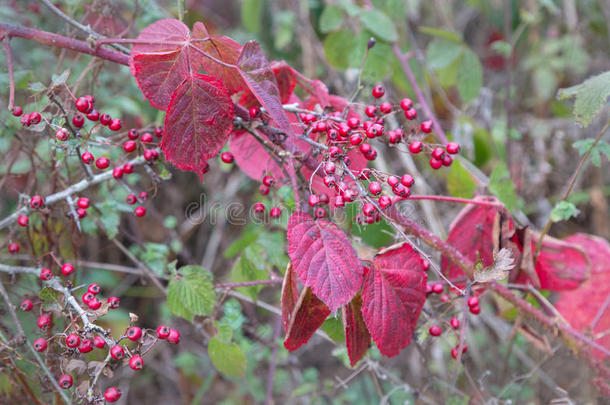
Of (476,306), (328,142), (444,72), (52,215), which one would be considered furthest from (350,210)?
(444,72)

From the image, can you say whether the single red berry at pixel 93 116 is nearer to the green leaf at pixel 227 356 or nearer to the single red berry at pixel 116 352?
the single red berry at pixel 116 352

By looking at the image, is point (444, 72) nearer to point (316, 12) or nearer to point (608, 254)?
point (316, 12)

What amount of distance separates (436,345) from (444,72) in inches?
44.5

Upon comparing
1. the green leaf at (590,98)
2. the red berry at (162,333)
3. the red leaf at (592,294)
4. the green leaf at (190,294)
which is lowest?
the red leaf at (592,294)

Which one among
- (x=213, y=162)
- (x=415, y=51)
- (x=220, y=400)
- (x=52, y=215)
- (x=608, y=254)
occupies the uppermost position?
(x=415, y=51)

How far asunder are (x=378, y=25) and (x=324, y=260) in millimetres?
1040

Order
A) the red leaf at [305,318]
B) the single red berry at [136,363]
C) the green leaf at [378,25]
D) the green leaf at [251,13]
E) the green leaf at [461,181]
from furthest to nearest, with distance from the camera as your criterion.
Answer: the green leaf at [251,13], the green leaf at [378,25], the green leaf at [461,181], the red leaf at [305,318], the single red berry at [136,363]

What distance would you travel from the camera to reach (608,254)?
1434 mm

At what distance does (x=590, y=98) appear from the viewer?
3.55 feet

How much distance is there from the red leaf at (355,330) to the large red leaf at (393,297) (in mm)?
55

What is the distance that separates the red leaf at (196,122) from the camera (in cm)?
89

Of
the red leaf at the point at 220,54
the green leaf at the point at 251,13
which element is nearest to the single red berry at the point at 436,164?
the red leaf at the point at 220,54

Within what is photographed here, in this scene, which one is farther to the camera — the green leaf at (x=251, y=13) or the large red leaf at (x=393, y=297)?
the green leaf at (x=251, y=13)

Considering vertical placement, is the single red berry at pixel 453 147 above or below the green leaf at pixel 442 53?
above
